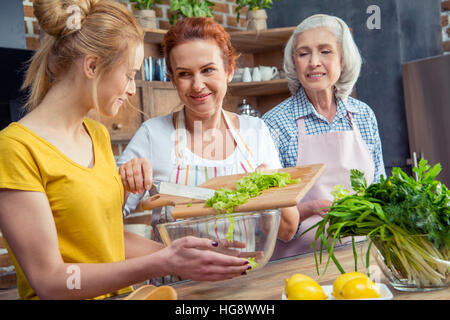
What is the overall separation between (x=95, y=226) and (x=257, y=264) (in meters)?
0.38

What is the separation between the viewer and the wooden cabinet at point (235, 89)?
2859 millimetres

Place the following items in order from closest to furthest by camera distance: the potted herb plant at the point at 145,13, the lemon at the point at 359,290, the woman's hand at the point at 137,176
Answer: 1. the lemon at the point at 359,290
2. the woman's hand at the point at 137,176
3. the potted herb plant at the point at 145,13

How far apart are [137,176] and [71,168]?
0.61ft

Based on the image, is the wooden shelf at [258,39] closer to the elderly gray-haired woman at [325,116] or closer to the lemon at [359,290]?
the elderly gray-haired woman at [325,116]

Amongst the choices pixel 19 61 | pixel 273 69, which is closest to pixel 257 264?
pixel 19 61

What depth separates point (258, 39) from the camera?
134 inches

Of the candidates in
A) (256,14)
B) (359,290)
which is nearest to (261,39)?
(256,14)

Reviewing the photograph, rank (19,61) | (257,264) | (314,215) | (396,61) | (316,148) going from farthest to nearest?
(396,61)
(19,61)
(316,148)
(314,215)
(257,264)

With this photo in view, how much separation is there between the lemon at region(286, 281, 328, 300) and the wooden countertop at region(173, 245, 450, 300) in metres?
0.07

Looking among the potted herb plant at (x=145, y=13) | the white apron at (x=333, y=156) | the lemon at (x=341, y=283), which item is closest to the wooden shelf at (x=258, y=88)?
the potted herb plant at (x=145, y=13)

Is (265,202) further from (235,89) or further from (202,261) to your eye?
(235,89)

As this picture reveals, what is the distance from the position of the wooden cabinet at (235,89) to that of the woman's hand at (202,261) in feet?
5.09
